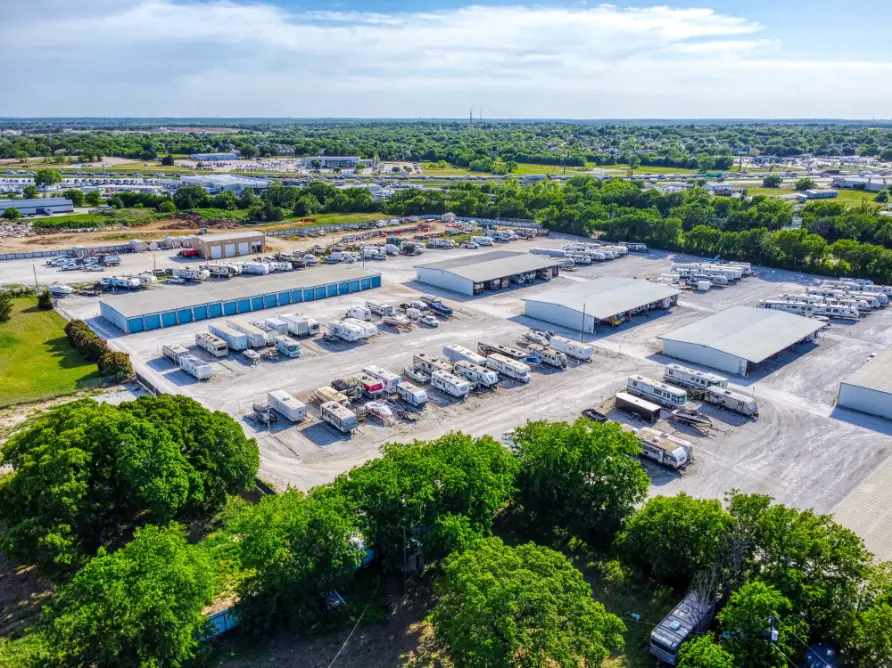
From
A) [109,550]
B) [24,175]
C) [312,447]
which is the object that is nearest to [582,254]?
[312,447]

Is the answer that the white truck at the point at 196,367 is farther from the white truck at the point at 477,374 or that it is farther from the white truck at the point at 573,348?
the white truck at the point at 573,348

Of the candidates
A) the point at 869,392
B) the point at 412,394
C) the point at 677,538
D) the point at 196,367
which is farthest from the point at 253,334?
the point at 869,392

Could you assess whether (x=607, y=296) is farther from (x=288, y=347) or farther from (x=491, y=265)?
(x=288, y=347)

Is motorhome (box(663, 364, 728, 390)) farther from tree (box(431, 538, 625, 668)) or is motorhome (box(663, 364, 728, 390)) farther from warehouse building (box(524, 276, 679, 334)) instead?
tree (box(431, 538, 625, 668))

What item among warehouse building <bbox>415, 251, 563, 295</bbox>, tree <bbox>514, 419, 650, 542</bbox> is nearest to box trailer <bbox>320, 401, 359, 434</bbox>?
tree <bbox>514, 419, 650, 542</bbox>

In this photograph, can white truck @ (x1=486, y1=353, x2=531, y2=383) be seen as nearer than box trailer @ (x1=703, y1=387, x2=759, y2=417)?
No

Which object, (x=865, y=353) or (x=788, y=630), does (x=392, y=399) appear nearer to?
(x=788, y=630)
